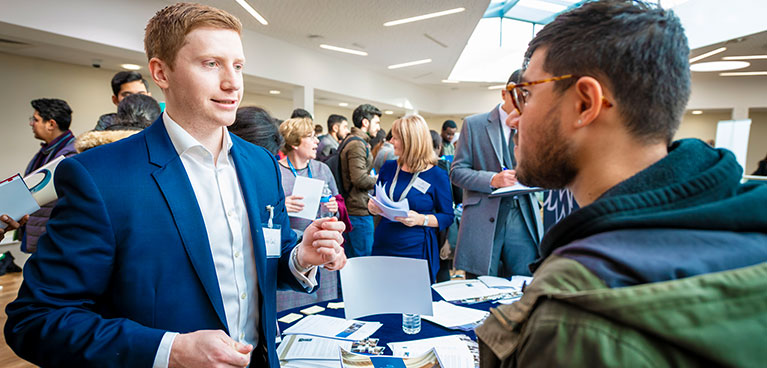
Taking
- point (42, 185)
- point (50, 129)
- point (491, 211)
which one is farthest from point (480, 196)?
point (50, 129)

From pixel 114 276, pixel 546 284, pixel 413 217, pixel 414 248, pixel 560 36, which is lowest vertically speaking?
pixel 414 248

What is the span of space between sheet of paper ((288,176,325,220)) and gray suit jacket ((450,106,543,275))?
0.92m

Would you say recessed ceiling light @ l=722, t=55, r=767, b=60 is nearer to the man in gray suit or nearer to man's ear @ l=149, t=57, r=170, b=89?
the man in gray suit

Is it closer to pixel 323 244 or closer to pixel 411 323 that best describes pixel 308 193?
pixel 411 323

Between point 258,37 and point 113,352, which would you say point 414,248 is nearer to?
point 113,352

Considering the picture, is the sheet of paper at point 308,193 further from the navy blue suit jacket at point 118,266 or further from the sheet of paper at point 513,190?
the navy blue suit jacket at point 118,266

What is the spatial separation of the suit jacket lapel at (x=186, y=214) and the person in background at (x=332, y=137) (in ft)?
13.4

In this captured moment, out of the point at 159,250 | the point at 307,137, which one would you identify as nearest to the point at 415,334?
the point at 159,250

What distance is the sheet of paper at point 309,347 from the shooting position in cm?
132

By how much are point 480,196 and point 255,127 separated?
144 centimetres

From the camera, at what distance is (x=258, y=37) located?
727 cm

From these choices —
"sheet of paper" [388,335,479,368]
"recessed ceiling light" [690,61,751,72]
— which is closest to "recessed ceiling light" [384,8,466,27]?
"sheet of paper" [388,335,479,368]

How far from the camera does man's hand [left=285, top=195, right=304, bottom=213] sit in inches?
95.4

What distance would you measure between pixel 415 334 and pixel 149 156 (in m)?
1.08
